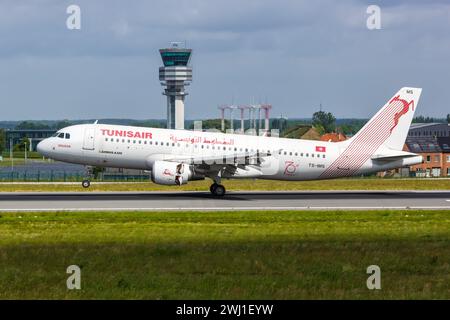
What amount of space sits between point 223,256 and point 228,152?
91.8 ft

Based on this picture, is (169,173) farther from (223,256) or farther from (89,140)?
(223,256)

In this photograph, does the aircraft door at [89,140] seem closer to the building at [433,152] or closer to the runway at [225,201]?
the runway at [225,201]

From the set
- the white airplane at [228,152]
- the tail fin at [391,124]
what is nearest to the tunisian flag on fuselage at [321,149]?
the white airplane at [228,152]

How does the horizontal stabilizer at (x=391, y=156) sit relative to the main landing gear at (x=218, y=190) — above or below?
above

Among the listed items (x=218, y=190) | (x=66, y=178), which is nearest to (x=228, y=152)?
(x=218, y=190)

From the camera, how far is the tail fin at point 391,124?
→ 5688 centimetres

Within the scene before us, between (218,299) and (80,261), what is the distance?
6384 mm

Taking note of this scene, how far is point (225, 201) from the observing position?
4997 cm

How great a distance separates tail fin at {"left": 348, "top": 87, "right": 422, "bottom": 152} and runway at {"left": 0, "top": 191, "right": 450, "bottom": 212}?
10.9ft

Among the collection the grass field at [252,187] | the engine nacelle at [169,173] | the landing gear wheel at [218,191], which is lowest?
the grass field at [252,187]

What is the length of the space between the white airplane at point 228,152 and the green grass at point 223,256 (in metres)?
13.2
